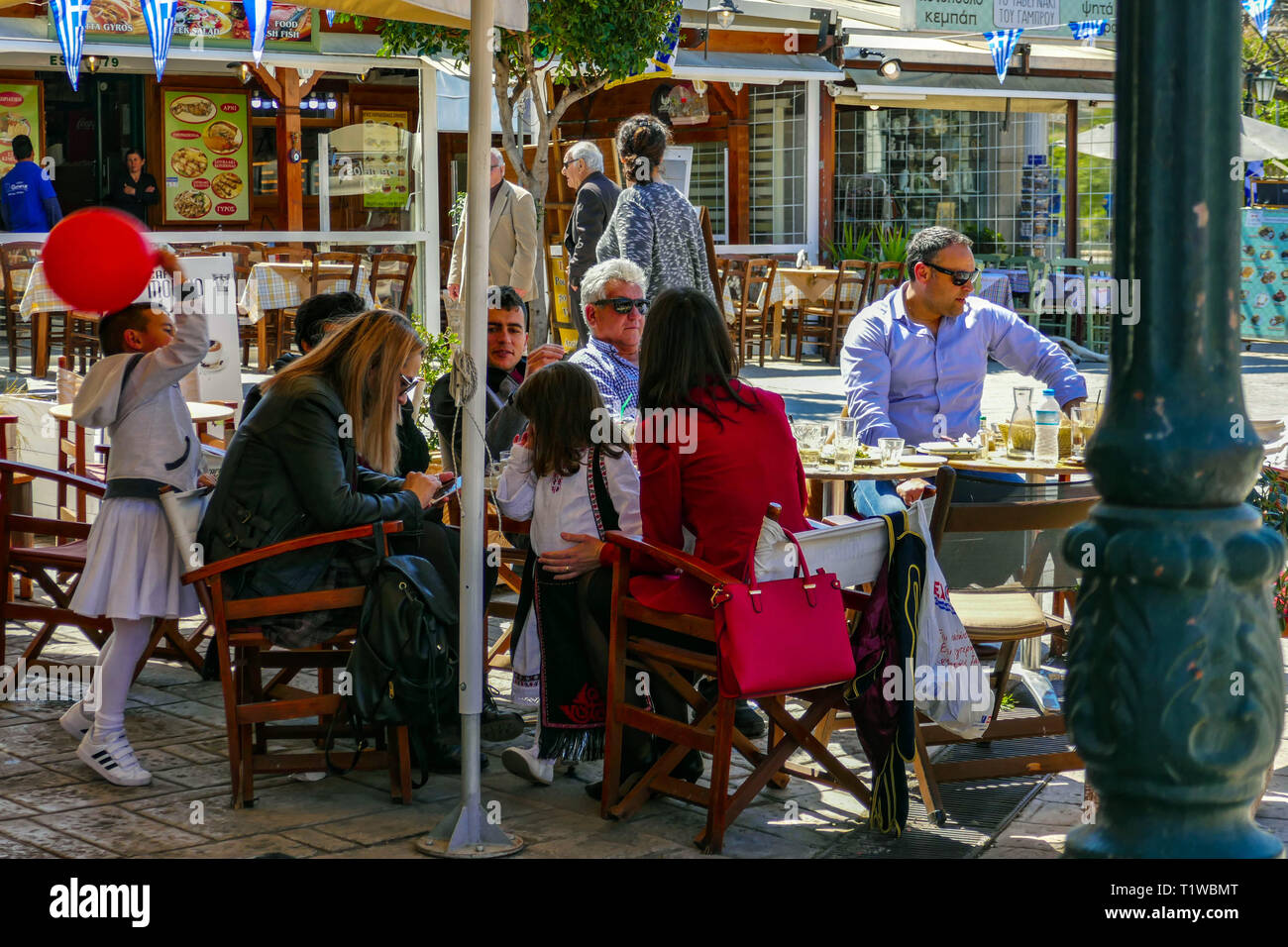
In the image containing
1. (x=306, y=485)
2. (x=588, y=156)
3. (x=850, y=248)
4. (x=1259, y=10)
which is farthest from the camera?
(x=850, y=248)

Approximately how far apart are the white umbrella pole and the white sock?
1090mm

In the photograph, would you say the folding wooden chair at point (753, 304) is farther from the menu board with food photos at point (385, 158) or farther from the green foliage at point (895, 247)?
the menu board with food photos at point (385, 158)

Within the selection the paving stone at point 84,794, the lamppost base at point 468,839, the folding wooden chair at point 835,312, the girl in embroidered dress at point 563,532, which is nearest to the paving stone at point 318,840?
the lamppost base at point 468,839

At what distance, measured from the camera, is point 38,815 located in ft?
13.2

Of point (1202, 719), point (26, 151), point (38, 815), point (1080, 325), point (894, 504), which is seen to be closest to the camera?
point (1202, 719)

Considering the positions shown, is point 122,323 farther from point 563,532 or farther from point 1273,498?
point 1273,498

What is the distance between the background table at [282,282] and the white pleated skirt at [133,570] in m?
7.21

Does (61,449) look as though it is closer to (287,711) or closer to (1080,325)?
(287,711)

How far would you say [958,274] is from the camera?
5.41m

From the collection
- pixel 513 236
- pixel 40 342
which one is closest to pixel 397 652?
pixel 513 236

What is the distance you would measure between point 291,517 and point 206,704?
127 centimetres

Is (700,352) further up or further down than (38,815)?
further up

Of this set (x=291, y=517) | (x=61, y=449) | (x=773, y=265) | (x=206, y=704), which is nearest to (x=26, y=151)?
(x=773, y=265)

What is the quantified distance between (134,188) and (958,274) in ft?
38.4
